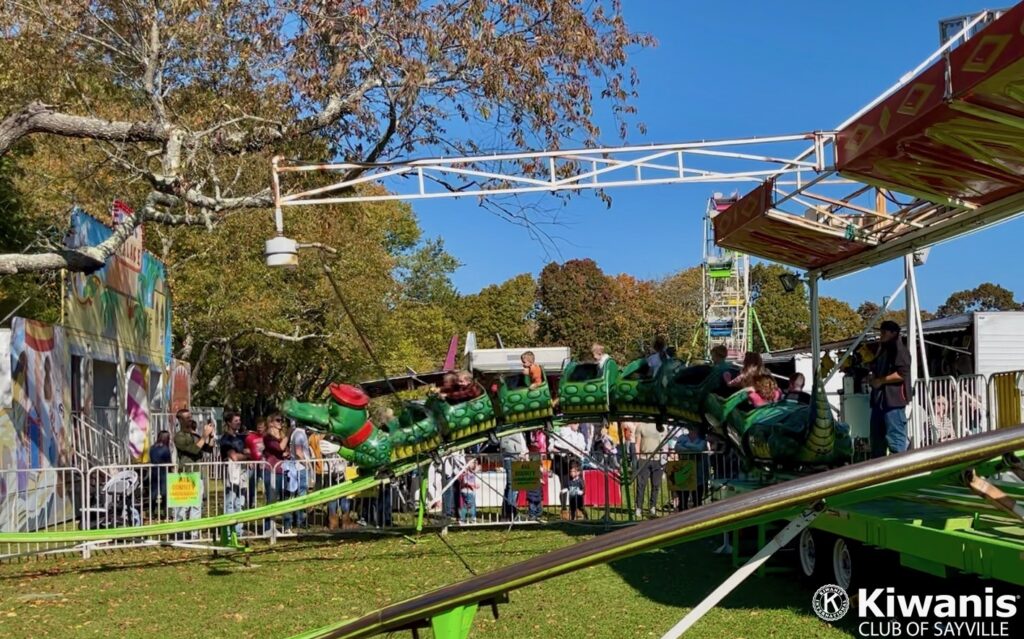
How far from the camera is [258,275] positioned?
2923 cm

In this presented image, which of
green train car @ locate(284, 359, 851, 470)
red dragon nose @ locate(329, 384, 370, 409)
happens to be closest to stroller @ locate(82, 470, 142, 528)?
green train car @ locate(284, 359, 851, 470)

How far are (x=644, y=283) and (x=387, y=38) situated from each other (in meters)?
54.0

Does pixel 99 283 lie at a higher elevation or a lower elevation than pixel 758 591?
higher

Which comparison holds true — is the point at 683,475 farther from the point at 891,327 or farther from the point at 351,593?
the point at 351,593

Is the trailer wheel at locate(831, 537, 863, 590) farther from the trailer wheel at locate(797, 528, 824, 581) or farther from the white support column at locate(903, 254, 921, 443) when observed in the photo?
the white support column at locate(903, 254, 921, 443)

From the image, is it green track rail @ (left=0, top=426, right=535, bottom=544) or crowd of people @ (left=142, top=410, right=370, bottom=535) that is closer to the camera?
green track rail @ (left=0, top=426, right=535, bottom=544)

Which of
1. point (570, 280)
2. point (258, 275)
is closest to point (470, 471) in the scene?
point (258, 275)

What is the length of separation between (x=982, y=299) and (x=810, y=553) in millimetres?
68890

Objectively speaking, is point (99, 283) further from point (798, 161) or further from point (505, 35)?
point (798, 161)

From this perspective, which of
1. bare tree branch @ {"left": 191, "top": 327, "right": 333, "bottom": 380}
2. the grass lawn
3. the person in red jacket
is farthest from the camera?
bare tree branch @ {"left": 191, "top": 327, "right": 333, "bottom": 380}

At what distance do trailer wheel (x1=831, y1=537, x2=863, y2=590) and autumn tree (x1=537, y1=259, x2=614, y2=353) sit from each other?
53502mm

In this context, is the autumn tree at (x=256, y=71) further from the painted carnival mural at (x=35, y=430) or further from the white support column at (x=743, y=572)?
the white support column at (x=743, y=572)

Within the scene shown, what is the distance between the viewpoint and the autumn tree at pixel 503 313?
65.4 meters

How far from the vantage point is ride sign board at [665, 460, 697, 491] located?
13.2m
